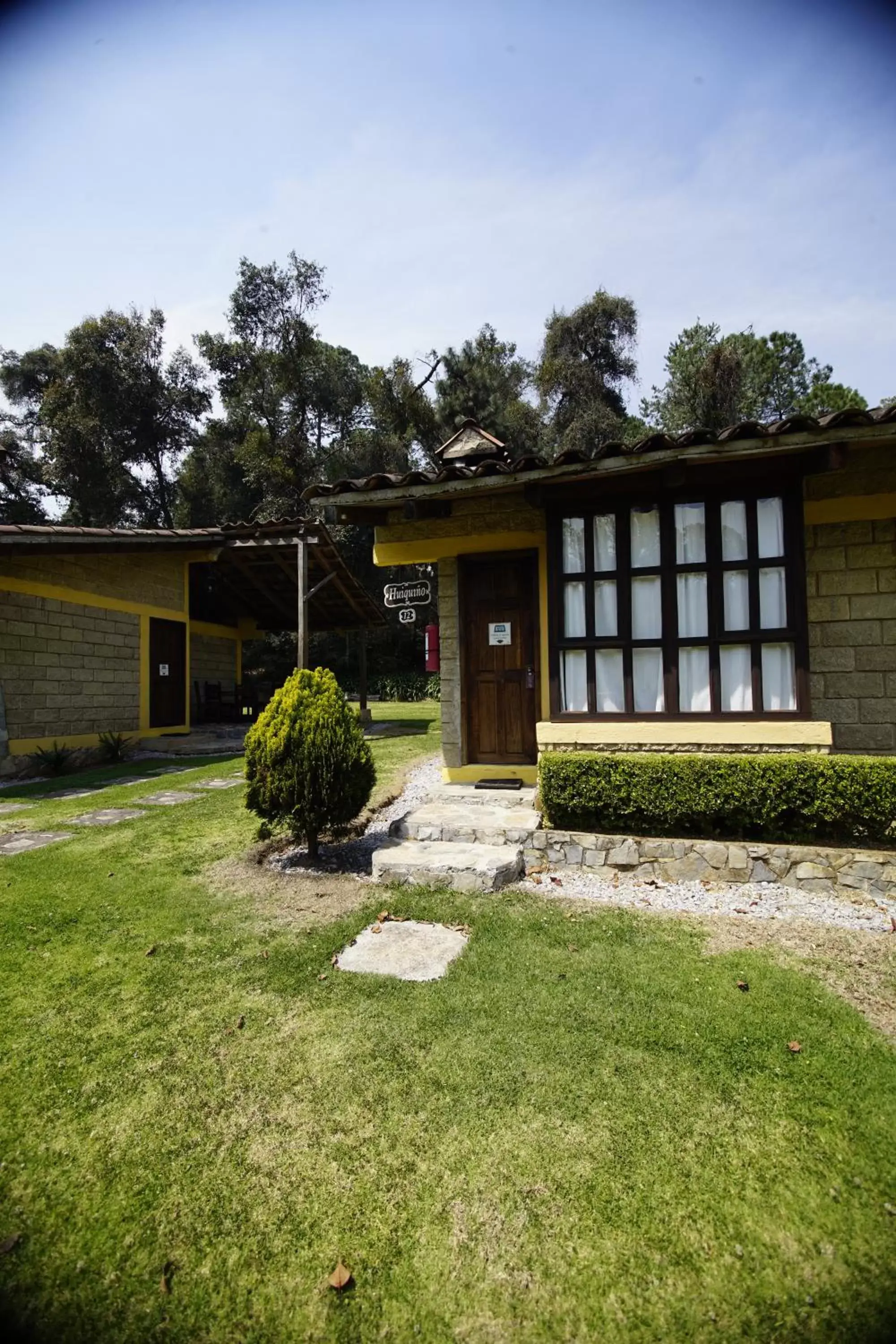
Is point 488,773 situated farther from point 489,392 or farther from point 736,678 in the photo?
point 489,392

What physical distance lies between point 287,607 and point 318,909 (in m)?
14.0

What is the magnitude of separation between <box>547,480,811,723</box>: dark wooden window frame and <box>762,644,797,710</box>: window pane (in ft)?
0.15

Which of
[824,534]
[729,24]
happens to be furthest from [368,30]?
[824,534]

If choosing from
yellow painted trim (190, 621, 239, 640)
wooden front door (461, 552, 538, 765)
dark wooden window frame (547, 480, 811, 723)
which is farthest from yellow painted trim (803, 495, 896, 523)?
yellow painted trim (190, 621, 239, 640)

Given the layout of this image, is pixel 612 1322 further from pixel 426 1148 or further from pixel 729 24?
pixel 729 24

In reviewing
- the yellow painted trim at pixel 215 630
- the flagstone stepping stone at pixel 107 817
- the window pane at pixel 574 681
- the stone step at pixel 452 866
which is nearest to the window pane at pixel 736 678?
the window pane at pixel 574 681

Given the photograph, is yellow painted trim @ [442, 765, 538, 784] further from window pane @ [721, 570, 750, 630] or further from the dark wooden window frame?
window pane @ [721, 570, 750, 630]

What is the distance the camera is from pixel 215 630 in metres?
17.0

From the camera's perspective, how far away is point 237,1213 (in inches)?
76.6

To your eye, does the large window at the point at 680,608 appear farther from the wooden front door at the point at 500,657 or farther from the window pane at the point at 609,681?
the wooden front door at the point at 500,657

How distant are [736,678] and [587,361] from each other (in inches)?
1104

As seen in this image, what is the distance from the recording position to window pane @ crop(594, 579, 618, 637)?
229 inches

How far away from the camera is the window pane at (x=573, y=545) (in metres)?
5.93

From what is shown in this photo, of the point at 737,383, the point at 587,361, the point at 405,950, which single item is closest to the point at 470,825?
the point at 405,950
